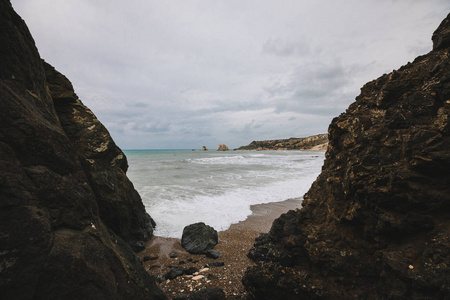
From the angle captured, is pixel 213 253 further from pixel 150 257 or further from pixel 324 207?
pixel 324 207

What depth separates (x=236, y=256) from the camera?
6395mm

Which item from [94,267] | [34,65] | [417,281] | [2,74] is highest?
[34,65]

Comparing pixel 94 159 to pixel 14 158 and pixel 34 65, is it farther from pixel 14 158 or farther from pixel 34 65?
pixel 14 158

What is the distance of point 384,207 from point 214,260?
493 centimetres

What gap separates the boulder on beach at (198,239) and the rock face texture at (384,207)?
291cm

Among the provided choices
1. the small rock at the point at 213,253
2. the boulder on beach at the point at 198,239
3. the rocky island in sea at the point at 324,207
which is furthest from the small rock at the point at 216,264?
the rocky island in sea at the point at 324,207

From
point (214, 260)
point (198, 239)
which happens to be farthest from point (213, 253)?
Result: point (198, 239)

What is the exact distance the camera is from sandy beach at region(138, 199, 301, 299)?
4.86m

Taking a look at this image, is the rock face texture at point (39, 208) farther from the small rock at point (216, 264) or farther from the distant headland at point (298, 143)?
the distant headland at point (298, 143)

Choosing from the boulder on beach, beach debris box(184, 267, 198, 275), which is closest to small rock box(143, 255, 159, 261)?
the boulder on beach

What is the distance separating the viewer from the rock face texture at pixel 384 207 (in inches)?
110

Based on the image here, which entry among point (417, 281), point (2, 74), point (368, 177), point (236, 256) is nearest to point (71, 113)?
point (2, 74)

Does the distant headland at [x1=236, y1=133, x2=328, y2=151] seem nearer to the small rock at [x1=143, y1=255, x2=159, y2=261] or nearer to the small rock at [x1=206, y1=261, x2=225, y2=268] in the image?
the small rock at [x1=206, y1=261, x2=225, y2=268]

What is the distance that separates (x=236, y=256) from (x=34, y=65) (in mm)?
7000
